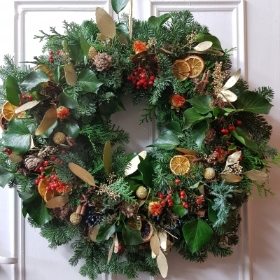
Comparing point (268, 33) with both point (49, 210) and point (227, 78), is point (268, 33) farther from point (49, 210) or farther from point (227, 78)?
point (49, 210)

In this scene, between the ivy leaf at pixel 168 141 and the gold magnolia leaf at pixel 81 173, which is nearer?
the gold magnolia leaf at pixel 81 173

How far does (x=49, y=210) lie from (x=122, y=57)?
0.49 m

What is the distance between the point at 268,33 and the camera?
112cm

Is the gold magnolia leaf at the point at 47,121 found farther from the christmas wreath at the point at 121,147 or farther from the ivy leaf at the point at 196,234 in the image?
the ivy leaf at the point at 196,234

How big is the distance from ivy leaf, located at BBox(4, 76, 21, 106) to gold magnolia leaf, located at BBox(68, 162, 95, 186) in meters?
0.24

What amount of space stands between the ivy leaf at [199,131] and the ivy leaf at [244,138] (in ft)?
0.28

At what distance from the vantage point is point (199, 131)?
92 centimetres

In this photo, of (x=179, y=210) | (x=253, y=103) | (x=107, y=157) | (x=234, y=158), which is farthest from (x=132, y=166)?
(x=253, y=103)

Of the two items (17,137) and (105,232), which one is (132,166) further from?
(17,137)

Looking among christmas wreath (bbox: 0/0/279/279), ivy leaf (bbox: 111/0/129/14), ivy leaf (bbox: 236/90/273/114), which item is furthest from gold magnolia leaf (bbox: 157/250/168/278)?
ivy leaf (bbox: 111/0/129/14)

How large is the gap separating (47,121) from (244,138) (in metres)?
0.55

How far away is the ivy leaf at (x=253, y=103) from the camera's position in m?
0.92

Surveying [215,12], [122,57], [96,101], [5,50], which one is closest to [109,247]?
[96,101]

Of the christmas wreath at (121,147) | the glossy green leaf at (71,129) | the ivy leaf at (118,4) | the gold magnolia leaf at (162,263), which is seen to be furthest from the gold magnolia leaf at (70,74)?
the gold magnolia leaf at (162,263)
